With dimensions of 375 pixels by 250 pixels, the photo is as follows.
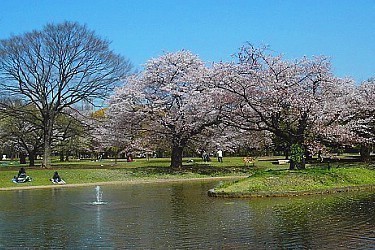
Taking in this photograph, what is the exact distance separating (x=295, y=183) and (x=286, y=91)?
6729 mm

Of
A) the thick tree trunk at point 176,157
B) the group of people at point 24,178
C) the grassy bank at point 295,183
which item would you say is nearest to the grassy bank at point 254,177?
the grassy bank at point 295,183

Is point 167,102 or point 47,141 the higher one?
point 167,102

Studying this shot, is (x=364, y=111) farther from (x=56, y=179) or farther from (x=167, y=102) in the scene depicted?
(x=56, y=179)

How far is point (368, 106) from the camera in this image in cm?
3322

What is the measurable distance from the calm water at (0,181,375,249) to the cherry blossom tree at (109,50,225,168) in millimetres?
16007

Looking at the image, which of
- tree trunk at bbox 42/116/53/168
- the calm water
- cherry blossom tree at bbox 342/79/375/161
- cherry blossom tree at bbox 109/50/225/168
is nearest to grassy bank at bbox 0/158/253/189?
cherry blossom tree at bbox 109/50/225/168

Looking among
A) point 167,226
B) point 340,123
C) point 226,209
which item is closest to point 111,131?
point 340,123

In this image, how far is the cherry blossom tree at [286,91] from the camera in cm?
2450

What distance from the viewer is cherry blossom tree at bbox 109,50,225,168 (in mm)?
33875

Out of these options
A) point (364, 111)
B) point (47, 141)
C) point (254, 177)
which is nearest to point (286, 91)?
point (254, 177)

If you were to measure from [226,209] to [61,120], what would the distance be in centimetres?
3307

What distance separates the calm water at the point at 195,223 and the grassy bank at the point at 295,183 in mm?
982

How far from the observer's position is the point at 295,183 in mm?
18953

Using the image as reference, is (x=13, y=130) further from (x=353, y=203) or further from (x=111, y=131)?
(x=353, y=203)
